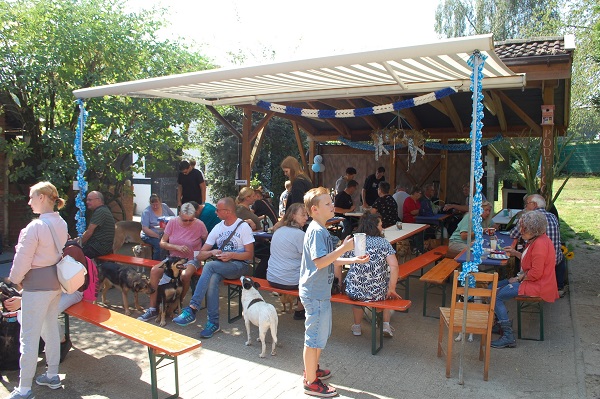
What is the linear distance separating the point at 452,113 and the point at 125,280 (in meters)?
7.53

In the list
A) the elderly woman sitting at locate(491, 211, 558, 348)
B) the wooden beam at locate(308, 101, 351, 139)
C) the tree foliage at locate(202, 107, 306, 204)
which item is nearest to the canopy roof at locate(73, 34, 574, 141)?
the elderly woman sitting at locate(491, 211, 558, 348)

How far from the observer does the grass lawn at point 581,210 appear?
1203 centimetres

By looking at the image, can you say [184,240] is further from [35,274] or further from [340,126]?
[340,126]

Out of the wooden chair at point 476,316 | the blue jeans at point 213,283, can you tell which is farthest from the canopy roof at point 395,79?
the blue jeans at point 213,283

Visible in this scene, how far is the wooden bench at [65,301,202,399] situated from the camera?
345 centimetres

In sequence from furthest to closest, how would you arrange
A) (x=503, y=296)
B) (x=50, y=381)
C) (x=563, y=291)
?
(x=563, y=291)
(x=503, y=296)
(x=50, y=381)

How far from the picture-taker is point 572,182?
81.9ft

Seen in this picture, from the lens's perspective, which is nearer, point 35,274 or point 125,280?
point 35,274

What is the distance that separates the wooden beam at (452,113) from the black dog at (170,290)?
6.33 metres

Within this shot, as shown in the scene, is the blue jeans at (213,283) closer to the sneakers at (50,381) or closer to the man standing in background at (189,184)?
the sneakers at (50,381)

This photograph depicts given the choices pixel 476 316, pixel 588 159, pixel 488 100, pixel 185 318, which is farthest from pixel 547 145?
pixel 588 159

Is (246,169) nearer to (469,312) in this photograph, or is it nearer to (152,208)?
(152,208)

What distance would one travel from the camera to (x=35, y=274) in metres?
3.46

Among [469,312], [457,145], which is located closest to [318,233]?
[469,312]
